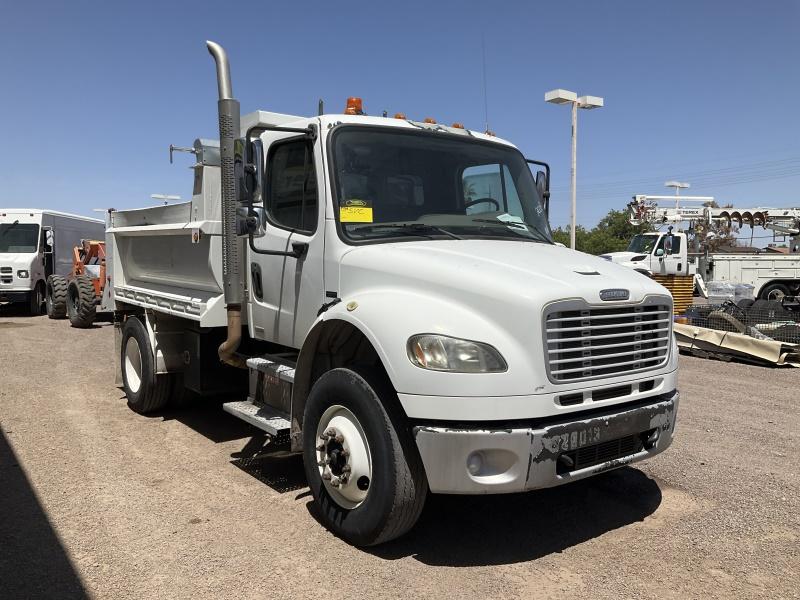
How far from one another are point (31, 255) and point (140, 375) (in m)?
14.6

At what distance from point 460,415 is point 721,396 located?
6128mm

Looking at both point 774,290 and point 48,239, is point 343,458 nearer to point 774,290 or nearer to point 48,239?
point 48,239

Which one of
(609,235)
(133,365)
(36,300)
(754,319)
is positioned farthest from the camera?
(609,235)

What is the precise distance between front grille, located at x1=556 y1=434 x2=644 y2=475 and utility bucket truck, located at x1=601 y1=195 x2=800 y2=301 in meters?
14.6

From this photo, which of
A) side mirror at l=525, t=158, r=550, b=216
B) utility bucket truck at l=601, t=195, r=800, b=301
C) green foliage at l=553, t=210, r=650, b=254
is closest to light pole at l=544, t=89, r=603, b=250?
utility bucket truck at l=601, t=195, r=800, b=301

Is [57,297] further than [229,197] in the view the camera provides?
Yes

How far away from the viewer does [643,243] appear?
21719mm

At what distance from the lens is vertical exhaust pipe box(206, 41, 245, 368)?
16.2 feet

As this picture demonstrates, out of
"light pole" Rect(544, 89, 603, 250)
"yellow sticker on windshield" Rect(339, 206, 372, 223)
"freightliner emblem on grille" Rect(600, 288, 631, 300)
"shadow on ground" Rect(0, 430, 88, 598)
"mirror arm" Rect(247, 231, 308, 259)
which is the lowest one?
"shadow on ground" Rect(0, 430, 88, 598)

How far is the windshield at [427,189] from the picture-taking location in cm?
437

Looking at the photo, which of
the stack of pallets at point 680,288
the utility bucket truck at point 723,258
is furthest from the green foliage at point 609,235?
the stack of pallets at point 680,288

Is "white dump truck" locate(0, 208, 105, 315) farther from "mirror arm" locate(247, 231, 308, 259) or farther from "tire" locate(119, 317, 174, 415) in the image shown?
"mirror arm" locate(247, 231, 308, 259)

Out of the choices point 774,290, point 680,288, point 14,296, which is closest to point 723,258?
point 774,290

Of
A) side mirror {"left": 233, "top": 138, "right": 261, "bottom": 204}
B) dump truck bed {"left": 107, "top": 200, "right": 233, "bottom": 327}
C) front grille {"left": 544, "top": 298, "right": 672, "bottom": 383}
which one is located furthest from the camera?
dump truck bed {"left": 107, "top": 200, "right": 233, "bottom": 327}
